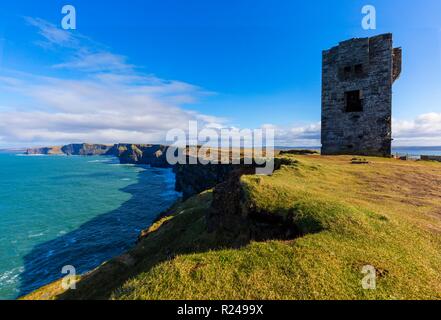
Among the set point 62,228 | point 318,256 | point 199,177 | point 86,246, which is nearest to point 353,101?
point 318,256

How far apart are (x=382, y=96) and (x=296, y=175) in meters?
22.0

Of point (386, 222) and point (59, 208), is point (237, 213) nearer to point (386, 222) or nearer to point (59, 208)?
point (386, 222)

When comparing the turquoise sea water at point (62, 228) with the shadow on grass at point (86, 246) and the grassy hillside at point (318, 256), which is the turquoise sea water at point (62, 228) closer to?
the shadow on grass at point (86, 246)

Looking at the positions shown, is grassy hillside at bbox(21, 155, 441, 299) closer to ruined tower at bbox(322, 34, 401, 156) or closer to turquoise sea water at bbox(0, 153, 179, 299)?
ruined tower at bbox(322, 34, 401, 156)

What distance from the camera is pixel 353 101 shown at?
33.3 m

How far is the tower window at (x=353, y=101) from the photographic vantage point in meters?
32.6

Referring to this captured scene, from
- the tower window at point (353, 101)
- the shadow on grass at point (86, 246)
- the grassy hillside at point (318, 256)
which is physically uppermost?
the tower window at point (353, 101)

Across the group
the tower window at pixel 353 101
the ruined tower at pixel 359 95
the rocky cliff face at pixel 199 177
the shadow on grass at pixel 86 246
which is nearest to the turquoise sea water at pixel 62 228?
the shadow on grass at pixel 86 246

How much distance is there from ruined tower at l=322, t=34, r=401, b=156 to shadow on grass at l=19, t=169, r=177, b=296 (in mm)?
42085

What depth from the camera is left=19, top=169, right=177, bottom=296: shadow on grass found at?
36938mm

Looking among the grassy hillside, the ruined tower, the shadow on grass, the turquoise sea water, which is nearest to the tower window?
the ruined tower

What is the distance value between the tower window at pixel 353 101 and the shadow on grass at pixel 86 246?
45056 mm

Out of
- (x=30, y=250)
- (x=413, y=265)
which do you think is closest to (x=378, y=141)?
(x=413, y=265)

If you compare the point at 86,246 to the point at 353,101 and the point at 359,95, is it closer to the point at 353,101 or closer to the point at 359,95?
the point at 353,101
